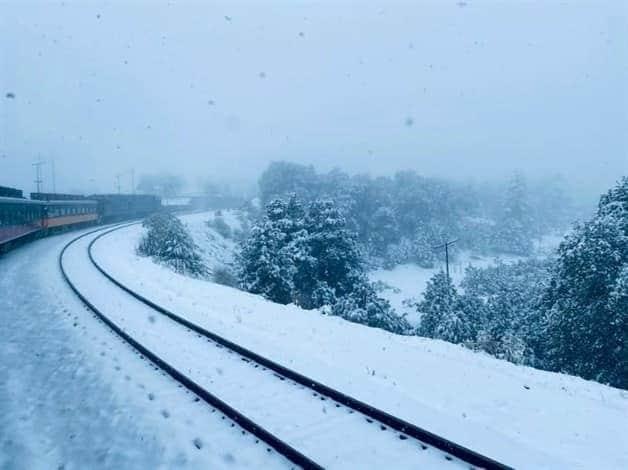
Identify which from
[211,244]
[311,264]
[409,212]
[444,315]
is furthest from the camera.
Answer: [409,212]

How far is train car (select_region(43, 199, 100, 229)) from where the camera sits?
36500 mm

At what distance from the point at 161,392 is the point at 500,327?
25.5 m

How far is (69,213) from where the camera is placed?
41906mm

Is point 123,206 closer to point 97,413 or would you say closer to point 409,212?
point 409,212

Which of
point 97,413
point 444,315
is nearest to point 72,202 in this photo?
point 444,315

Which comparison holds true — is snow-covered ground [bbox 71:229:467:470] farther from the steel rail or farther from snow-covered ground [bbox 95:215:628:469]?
snow-covered ground [bbox 95:215:628:469]

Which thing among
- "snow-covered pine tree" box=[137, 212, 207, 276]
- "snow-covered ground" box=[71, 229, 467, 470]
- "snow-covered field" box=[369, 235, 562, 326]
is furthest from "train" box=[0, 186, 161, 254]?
"snow-covered field" box=[369, 235, 562, 326]

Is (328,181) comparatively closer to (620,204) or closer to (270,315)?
(620,204)

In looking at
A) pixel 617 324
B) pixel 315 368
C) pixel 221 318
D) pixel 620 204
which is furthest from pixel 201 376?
pixel 620 204

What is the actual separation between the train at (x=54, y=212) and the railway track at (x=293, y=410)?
2231cm

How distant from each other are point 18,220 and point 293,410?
29971mm

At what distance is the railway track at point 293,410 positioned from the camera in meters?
5.44

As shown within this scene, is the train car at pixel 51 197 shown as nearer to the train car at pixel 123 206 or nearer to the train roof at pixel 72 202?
the train roof at pixel 72 202

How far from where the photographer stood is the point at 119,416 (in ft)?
22.1
